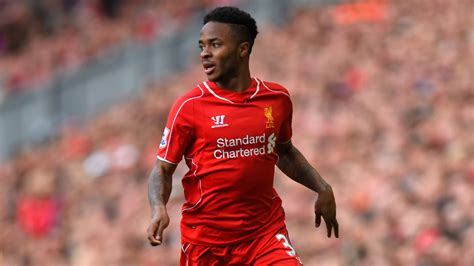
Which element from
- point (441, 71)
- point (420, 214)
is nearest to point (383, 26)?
point (441, 71)

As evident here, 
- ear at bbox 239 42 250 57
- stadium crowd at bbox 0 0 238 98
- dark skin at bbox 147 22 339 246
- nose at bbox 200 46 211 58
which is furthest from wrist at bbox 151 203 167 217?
stadium crowd at bbox 0 0 238 98

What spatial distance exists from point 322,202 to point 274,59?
10.4 m

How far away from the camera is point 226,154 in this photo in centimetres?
751

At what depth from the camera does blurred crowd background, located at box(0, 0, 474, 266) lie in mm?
12336

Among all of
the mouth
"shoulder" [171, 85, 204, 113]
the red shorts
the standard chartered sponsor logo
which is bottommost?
the red shorts

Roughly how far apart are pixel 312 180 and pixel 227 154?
69 cm

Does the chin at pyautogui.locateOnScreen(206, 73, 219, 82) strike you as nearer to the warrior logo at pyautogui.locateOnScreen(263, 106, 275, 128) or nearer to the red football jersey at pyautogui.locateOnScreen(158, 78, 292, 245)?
the red football jersey at pyautogui.locateOnScreen(158, 78, 292, 245)

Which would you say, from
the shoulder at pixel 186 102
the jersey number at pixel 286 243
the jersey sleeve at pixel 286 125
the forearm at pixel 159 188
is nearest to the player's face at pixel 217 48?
the shoulder at pixel 186 102

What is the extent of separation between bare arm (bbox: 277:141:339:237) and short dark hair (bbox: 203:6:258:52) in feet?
2.46

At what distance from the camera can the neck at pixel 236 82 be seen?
24.8 feet

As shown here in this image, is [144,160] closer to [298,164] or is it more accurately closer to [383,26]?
[383,26]

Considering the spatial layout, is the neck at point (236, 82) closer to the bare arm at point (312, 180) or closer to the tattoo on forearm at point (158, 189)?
the bare arm at point (312, 180)

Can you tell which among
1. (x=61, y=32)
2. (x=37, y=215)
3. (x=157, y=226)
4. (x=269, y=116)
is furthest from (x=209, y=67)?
(x=61, y=32)

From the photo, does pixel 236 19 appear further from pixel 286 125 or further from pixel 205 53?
pixel 286 125
